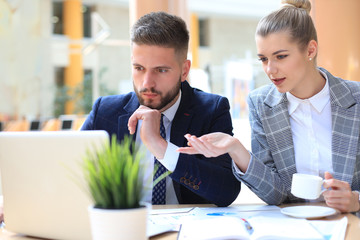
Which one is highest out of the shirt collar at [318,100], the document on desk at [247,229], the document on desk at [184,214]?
the shirt collar at [318,100]

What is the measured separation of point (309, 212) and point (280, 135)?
1.79 feet

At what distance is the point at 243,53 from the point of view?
15875 millimetres

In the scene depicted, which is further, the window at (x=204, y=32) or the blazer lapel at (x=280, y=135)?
the window at (x=204, y=32)

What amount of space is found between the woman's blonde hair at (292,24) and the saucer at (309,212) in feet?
2.59

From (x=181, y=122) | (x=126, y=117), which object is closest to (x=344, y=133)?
(x=181, y=122)

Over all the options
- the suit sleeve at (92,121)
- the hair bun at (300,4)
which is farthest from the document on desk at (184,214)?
the hair bun at (300,4)

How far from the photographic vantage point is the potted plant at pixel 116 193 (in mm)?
855

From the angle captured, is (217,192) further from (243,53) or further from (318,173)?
(243,53)

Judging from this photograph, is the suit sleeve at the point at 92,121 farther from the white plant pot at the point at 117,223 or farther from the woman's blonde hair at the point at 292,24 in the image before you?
the white plant pot at the point at 117,223

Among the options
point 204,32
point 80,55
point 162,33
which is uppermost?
point 204,32

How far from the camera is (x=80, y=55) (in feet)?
46.3

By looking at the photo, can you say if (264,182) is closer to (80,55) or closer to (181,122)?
(181,122)

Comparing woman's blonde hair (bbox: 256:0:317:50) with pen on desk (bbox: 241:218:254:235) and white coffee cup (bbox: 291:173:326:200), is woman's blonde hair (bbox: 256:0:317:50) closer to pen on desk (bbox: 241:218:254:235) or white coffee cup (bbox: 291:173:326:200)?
white coffee cup (bbox: 291:173:326:200)

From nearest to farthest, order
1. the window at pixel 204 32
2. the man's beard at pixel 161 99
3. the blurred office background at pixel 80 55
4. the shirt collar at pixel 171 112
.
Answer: the man's beard at pixel 161 99 < the shirt collar at pixel 171 112 < the blurred office background at pixel 80 55 < the window at pixel 204 32
